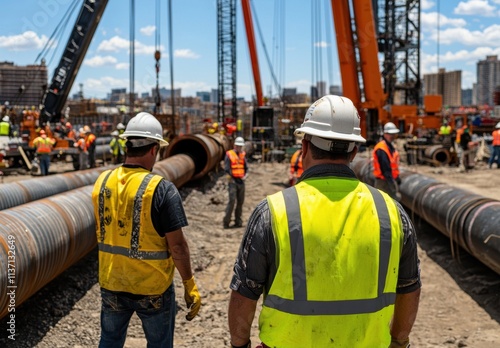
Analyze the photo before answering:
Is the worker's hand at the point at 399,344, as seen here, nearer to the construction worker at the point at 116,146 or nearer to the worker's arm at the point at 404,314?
the worker's arm at the point at 404,314

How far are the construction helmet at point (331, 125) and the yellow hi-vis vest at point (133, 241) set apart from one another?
121 centimetres

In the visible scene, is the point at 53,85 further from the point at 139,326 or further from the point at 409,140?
the point at 139,326

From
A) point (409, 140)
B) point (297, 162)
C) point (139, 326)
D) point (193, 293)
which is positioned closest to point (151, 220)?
point (193, 293)

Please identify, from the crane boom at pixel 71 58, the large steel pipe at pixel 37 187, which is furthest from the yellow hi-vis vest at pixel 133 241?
the crane boom at pixel 71 58

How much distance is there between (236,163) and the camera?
917 cm

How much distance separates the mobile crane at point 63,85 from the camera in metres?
15.7

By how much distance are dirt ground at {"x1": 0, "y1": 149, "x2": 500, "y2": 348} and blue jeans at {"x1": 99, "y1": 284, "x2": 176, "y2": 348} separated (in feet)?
5.03

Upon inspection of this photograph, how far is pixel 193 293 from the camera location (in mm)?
3018

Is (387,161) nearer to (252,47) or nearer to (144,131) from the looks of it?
(144,131)

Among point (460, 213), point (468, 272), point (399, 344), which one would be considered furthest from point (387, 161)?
point (399, 344)

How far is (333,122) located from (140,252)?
4.83 ft

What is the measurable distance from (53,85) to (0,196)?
39.2 feet

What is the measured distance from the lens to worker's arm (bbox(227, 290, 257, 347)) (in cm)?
185

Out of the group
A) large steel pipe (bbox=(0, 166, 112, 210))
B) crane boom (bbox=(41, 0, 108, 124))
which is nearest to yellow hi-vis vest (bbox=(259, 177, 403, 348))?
large steel pipe (bbox=(0, 166, 112, 210))
